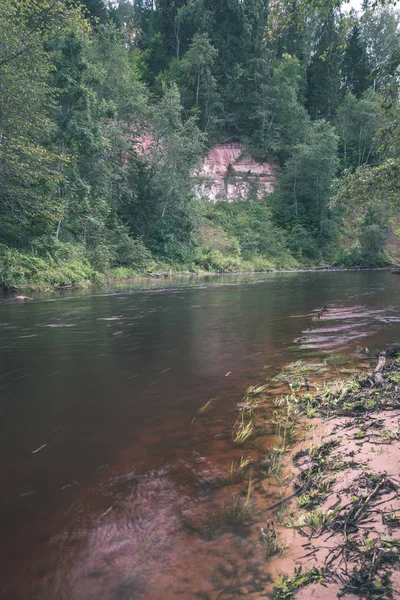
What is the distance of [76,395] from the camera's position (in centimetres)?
444

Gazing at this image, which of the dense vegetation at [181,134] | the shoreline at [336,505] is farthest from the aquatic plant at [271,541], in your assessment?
the dense vegetation at [181,134]

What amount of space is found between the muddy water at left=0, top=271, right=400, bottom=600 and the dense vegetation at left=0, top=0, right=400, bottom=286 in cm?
490

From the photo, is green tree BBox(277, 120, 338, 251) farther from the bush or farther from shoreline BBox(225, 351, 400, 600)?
shoreline BBox(225, 351, 400, 600)

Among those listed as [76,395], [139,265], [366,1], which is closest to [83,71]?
[139,265]

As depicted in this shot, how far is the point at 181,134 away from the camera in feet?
109

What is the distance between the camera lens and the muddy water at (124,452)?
74.5 inches

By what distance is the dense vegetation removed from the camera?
1527cm

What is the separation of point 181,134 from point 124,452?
3460 centimetres

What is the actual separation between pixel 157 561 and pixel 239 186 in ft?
158

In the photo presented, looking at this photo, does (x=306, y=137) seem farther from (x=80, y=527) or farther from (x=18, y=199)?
(x=80, y=527)

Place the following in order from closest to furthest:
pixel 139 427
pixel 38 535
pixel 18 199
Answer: pixel 38 535
pixel 139 427
pixel 18 199

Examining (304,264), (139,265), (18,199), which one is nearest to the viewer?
(18,199)

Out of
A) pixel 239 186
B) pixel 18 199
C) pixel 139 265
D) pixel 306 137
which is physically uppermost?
pixel 306 137

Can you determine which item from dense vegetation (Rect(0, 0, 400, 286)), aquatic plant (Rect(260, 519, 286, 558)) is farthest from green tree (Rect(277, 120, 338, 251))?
aquatic plant (Rect(260, 519, 286, 558))
